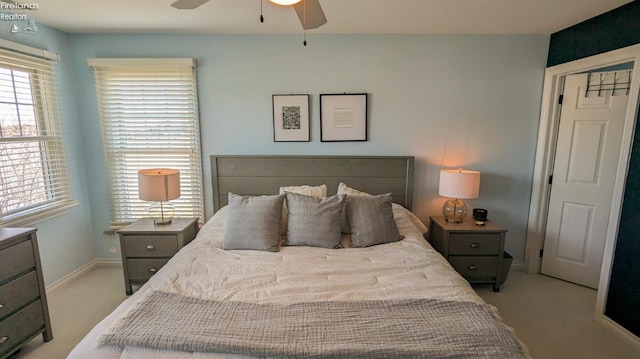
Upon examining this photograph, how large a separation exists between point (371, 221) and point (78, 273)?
2.99 metres

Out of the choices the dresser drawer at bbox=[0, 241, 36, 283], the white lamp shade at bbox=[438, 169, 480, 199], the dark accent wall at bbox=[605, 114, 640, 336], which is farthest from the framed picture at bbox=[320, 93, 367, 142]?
the dresser drawer at bbox=[0, 241, 36, 283]

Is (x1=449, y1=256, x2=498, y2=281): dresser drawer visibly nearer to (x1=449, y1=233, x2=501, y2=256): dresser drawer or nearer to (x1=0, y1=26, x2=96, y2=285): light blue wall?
(x1=449, y1=233, x2=501, y2=256): dresser drawer

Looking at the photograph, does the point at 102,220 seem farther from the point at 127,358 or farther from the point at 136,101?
the point at 127,358

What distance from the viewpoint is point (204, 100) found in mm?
3043

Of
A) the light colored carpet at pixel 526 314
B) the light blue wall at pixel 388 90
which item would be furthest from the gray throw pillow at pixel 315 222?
the light colored carpet at pixel 526 314

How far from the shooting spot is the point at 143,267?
2.68 m

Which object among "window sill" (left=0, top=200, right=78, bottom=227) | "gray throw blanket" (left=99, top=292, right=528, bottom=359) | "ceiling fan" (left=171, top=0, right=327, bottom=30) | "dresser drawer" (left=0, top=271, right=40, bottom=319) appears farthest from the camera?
"window sill" (left=0, top=200, right=78, bottom=227)

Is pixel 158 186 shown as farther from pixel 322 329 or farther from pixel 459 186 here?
pixel 459 186

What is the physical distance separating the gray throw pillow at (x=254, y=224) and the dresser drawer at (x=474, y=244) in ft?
5.30

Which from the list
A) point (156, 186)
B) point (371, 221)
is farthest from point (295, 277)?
point (156, 186)

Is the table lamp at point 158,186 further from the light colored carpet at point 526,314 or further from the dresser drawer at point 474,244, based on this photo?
the dresser drawer at point 474,244

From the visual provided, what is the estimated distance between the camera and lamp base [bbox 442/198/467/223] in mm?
2949

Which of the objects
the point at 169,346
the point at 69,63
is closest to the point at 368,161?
the point at 169,346

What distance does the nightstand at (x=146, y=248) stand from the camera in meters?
2.64
